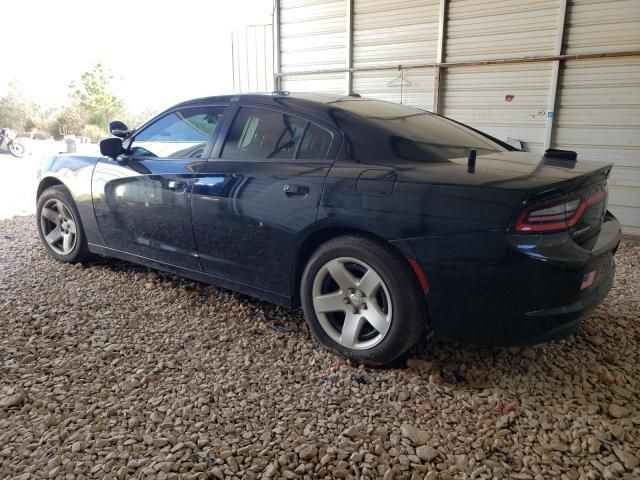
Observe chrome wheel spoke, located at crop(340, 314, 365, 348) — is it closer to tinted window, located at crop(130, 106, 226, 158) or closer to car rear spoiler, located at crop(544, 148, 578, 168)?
car rear spoiler, located at crop(544, 148, 578, 168)

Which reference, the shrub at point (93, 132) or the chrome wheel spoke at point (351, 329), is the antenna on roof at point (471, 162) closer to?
the chrome wheel spoke at point (351, 329)

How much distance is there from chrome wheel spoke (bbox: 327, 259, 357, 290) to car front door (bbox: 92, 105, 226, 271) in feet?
3.59

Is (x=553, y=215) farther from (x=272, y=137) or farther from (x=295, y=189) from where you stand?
(x=272, y=137)

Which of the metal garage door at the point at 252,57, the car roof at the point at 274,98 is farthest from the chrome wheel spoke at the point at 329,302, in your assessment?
the metal garage door at the point at 252,57

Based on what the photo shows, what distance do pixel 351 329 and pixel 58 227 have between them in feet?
10.0

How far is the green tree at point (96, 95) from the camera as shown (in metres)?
20.8

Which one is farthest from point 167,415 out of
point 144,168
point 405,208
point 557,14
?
point 557,14

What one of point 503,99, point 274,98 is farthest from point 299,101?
point 503,99

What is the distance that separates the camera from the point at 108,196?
358cm

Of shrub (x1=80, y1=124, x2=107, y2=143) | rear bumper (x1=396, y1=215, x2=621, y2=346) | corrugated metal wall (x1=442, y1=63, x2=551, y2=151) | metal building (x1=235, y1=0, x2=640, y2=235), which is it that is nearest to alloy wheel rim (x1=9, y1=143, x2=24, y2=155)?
shrub (x1=80, y1=124, x2=107, y2=143)

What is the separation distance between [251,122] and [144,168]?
0.93 meters

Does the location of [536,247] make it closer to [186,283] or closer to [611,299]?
[611,299]

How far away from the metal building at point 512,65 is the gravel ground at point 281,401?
3106 millimetres

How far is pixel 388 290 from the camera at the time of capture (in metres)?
2.30
